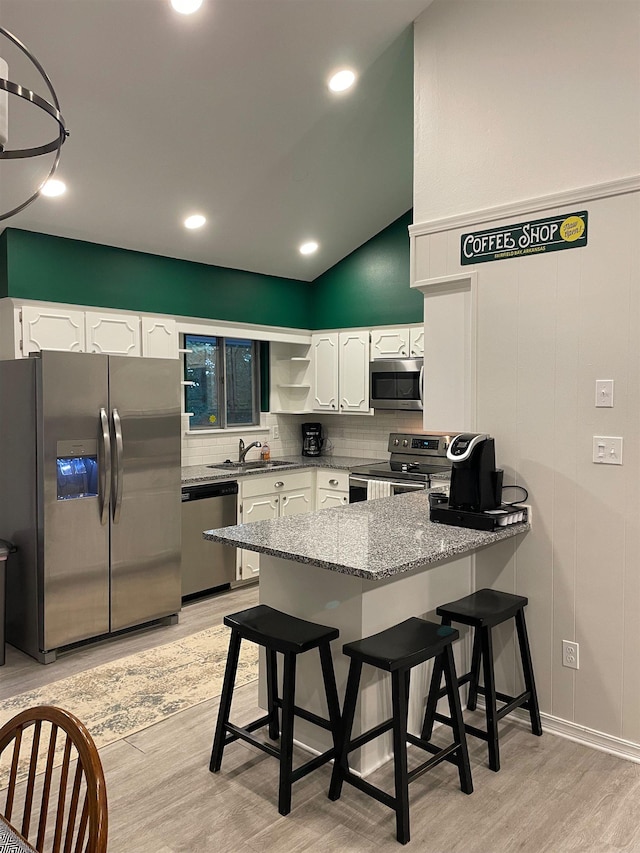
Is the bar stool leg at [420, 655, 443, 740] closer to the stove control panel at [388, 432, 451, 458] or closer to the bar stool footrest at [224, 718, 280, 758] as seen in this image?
the bar stool footrest at [224, 718, 280, 758]

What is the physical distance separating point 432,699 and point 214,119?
3201 millimetres

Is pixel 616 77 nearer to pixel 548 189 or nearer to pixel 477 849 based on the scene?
pixel 548 189

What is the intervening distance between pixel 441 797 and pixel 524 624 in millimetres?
819

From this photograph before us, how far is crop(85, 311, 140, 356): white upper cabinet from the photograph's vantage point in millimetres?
4641

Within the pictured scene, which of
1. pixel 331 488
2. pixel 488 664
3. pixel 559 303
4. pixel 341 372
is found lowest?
pixel 488 664

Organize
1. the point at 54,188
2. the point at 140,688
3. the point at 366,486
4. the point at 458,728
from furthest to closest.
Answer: the point at 366,486 < the point at 54,188 < the point at 140,688 < the point at 458,728

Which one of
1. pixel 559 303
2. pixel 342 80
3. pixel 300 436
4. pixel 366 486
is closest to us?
pixel 559 303

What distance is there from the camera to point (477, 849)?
2.25 m

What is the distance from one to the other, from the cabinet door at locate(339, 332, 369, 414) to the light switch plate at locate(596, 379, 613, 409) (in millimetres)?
3040

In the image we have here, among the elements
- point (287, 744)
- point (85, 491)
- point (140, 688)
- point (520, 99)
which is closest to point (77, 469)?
point (85, 491)

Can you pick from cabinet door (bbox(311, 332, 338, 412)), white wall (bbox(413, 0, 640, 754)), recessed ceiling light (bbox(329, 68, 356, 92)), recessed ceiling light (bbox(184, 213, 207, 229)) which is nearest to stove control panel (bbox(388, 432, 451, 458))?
cabinet door (bbox(311, 332, 338, 412))

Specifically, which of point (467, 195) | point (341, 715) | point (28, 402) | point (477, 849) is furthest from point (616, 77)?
point (28, 402)

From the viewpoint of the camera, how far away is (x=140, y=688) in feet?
11.6

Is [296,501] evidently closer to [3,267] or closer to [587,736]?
[3,267]
